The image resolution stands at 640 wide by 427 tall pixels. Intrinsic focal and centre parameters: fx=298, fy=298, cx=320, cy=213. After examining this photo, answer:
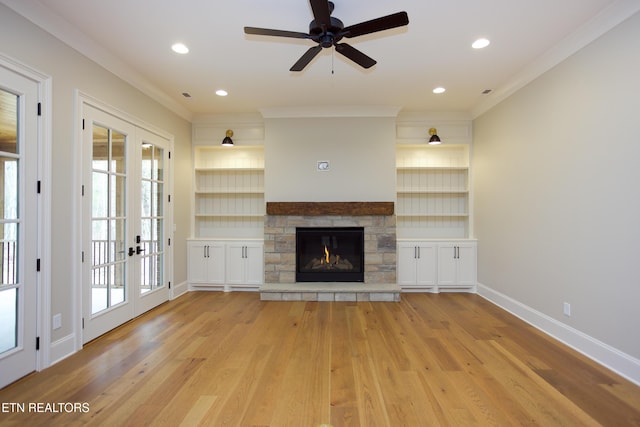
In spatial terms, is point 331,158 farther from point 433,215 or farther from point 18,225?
point 18,225

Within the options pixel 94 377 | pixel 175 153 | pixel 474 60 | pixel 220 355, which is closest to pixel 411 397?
pixel 220 355

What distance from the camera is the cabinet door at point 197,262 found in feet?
16.2

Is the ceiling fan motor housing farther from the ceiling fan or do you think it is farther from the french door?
the french door

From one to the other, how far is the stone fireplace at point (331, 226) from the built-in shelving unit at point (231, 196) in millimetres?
594

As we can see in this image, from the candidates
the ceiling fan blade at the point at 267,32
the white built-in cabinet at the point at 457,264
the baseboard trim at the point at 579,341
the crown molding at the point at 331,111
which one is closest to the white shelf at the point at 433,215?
the white built-in cabinet at the point at 457,264

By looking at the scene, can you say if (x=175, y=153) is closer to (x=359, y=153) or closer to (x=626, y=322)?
(x=359, y=153)

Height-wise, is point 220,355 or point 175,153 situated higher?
point 175,153

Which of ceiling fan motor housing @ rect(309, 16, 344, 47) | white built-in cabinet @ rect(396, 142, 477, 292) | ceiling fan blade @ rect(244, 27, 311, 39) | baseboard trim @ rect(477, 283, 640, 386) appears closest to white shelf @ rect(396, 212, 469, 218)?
white built-in cabinet @ rect(396, 142, 477, 292)

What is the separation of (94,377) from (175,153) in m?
3.20

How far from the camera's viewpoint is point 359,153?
4785 mm

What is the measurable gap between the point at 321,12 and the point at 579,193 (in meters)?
2.81

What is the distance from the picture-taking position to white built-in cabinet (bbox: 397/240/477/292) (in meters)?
4.80

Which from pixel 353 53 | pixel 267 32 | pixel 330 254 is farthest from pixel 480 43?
pixel 330 254

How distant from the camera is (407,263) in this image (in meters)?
4.83
